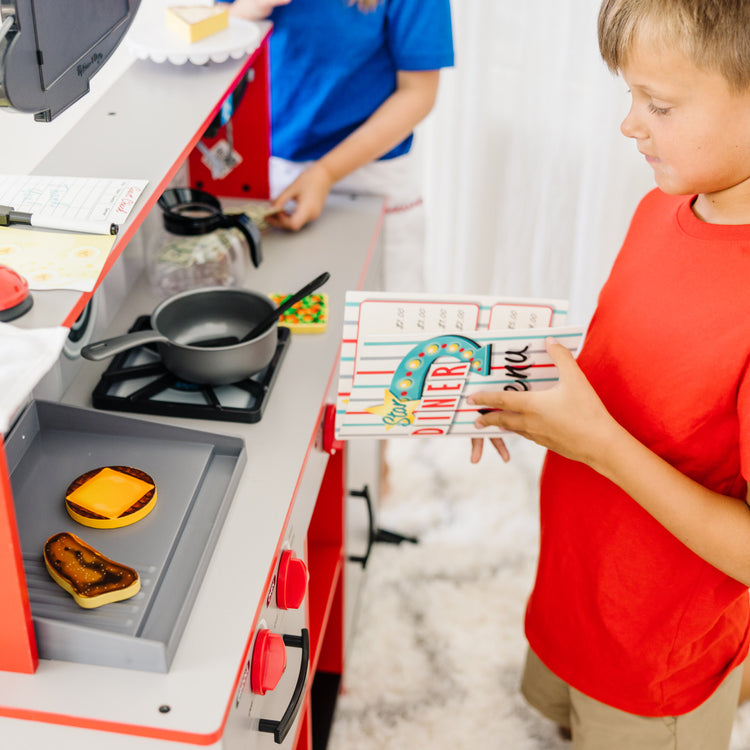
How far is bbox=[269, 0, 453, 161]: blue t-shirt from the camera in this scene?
1659 millimetres

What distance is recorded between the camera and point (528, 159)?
2.49m

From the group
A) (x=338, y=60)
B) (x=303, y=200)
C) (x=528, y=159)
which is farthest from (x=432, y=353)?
(x=528, y=159)

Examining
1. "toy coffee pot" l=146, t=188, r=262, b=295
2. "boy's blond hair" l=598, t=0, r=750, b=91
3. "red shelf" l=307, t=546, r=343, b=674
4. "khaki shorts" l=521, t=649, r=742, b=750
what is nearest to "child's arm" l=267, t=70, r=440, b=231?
"toy coffee pot" l=146, t=188, r=262, b=295

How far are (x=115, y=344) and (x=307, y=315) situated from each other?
369mm

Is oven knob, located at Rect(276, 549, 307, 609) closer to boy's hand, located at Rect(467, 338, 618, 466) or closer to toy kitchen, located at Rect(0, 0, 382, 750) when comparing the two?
toy kitchen, located at Rect(0, 0, 382, 750)

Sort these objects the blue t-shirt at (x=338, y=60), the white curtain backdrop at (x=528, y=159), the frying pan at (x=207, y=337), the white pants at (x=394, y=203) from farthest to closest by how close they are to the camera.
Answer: the white curtain backdrop at (x=528, y=159)
the white pants at (x=394, y=203)
the blue t-shirt at (x=338, y=60)
the frying pan at (x=207, y=337)

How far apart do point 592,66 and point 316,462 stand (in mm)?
1517

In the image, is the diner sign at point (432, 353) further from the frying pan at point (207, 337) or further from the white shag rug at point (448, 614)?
the white shag rug at point (448, 614)

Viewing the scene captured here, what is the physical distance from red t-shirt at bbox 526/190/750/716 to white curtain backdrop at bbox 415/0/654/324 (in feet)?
4.06

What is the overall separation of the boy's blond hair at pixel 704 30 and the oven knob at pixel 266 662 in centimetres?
74

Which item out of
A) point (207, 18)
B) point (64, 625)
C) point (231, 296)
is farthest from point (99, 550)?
point (207, 18)

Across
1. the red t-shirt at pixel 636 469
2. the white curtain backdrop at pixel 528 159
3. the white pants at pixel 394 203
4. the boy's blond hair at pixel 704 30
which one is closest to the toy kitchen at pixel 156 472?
the white pants at pixel 394 203

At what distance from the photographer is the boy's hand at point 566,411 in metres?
1.09

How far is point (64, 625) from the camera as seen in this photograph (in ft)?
2.81
